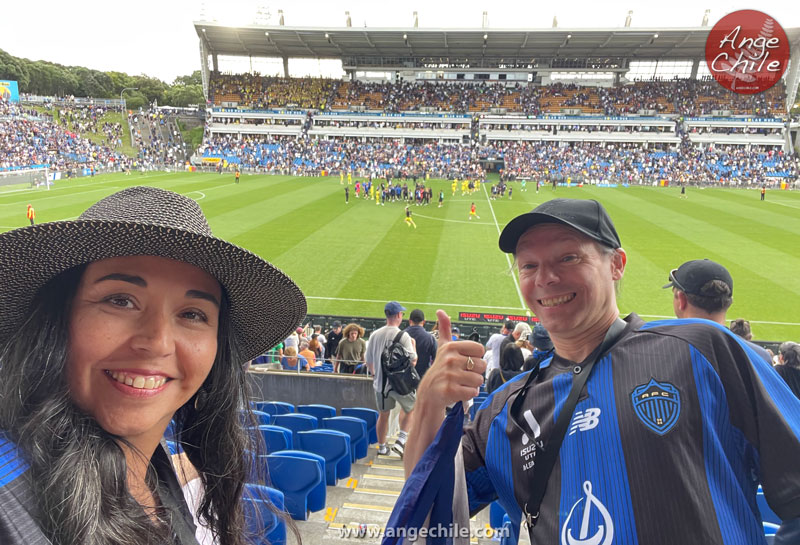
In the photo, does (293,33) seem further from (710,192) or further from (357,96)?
(710,192)

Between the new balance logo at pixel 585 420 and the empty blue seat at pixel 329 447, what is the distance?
3.47 metres

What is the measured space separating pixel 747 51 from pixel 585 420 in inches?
2725

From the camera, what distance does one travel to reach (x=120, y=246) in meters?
1.32

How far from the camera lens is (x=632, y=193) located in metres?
38.7

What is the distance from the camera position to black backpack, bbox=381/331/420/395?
572 cm

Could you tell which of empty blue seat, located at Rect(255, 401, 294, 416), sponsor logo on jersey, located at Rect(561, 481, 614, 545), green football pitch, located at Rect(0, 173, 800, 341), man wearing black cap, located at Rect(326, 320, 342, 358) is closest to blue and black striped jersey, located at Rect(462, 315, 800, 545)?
sponsor logo on jersey, located at Rect(561, 481, 614, 545)

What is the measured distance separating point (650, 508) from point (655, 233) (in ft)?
83.3

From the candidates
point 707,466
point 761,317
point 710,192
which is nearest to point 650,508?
point 707,466

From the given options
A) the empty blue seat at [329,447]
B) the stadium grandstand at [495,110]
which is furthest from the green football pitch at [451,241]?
the stadium grandstand at [495,110]

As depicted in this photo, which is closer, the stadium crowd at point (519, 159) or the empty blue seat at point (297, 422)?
the empty blue seat at point (297, 422)

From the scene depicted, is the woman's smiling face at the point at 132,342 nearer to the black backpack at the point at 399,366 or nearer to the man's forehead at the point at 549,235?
the man's forehead at the point at 549,235

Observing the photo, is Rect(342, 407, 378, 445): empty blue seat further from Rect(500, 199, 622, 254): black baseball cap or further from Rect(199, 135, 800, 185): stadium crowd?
Rect(199, 135, 800, 185): stadium crowd

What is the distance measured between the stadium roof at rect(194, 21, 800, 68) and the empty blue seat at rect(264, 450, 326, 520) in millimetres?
56648

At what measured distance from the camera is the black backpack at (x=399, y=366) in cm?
572
